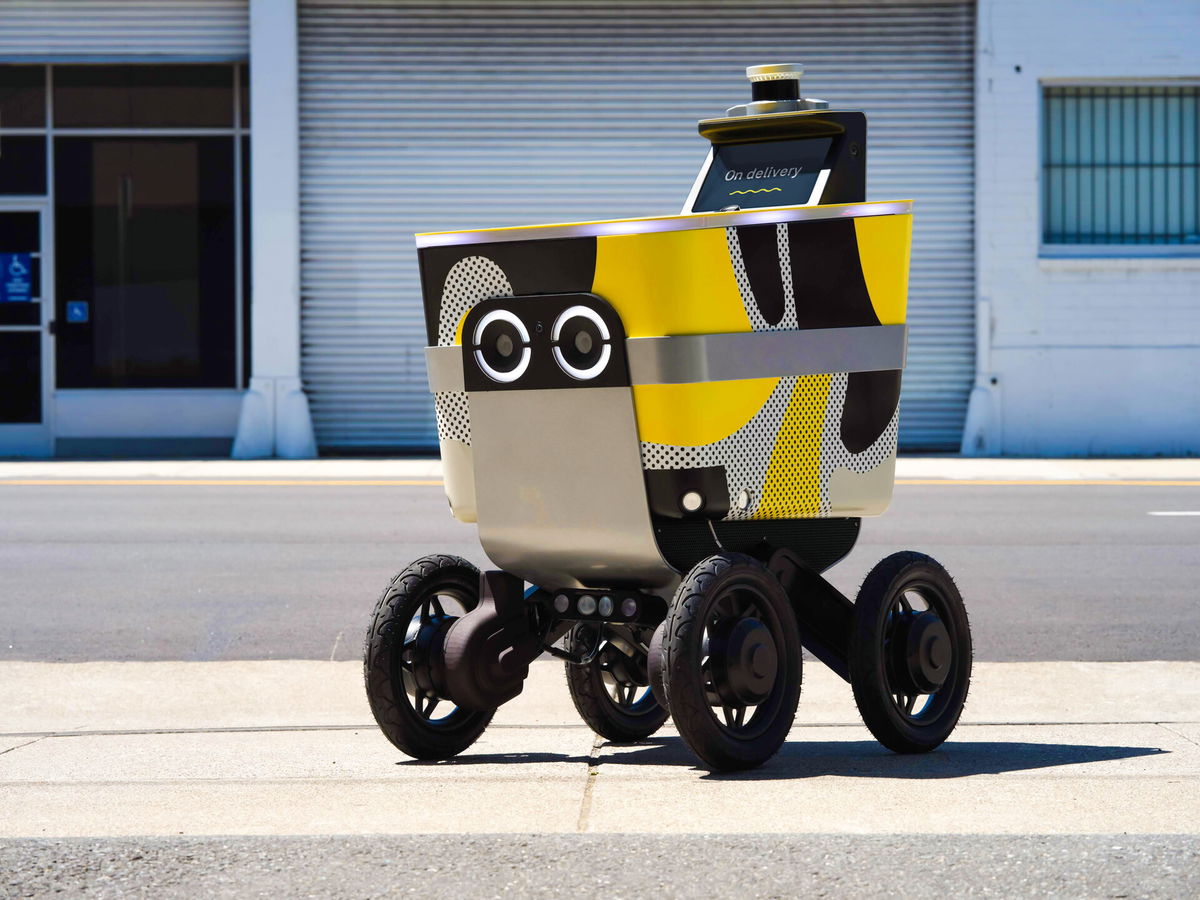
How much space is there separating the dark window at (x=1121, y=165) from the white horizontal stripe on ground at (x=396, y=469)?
2.94 m

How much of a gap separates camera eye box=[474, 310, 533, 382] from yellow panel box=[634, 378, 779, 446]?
351mm

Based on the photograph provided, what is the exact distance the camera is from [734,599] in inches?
186

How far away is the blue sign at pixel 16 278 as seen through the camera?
20.6m

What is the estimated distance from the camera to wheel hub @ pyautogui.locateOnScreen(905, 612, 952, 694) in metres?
5.10

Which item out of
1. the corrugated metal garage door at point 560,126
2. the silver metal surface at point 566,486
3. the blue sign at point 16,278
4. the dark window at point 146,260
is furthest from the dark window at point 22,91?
the silver metal surface at point 566,486

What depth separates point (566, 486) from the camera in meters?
4.80

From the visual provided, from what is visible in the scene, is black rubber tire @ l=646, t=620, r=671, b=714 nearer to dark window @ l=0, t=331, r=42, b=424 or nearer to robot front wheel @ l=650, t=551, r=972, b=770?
robot front wheel @ l=650, t=551, r=972, b=770

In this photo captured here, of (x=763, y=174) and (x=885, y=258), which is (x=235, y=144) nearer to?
(x=763, y=174)

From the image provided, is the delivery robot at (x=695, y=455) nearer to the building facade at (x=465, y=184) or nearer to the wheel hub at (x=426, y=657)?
the wheel hub at (x=426, y=657)

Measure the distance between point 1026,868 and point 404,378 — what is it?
17074mm

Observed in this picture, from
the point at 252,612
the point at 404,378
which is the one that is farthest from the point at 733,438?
the point at 404,378

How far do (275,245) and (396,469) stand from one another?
360 cm

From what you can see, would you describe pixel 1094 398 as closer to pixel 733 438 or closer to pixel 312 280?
pixel 312 280

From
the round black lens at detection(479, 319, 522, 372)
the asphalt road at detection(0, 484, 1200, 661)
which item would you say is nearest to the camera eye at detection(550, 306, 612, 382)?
the round black lens at detection(479, 319, 522, 372)
